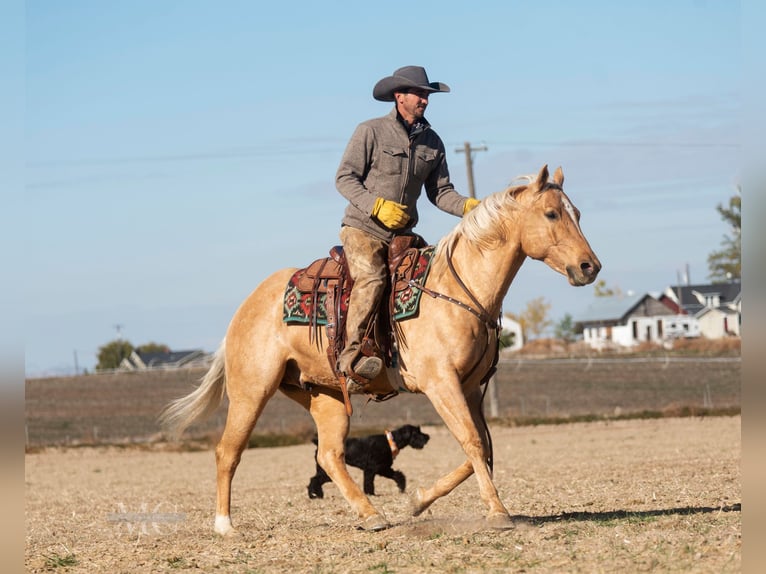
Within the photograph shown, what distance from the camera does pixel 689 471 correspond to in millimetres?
14180

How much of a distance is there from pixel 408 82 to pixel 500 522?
146 inches

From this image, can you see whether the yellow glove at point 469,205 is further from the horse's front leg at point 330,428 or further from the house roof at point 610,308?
the house roof at point 610,308

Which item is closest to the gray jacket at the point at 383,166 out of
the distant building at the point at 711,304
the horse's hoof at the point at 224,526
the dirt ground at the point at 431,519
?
the dirt ground at the point at 431,519

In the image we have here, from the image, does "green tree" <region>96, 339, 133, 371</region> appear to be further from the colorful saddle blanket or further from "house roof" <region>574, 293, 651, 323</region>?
the colorful saddle blanket

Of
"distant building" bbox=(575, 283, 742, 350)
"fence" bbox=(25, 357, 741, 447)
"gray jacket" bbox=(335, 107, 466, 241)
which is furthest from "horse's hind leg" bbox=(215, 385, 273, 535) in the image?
"distant building" bbox=(575, 283, 742, 350)

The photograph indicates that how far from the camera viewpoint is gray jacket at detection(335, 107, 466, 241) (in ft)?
29.8

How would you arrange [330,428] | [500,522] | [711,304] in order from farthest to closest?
1. [711,304]
2. [330,428]
3. [500,522]

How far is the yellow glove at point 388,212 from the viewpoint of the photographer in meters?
8.86

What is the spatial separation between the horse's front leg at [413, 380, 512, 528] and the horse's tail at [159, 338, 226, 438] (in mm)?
2849

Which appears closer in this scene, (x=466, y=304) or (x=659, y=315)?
(x=466, y=304)

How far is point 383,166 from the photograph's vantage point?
912cm

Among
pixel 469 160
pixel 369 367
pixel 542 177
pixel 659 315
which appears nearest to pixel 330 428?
pixel 369 367

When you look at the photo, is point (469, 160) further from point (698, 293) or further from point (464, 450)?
point (698, 293)
